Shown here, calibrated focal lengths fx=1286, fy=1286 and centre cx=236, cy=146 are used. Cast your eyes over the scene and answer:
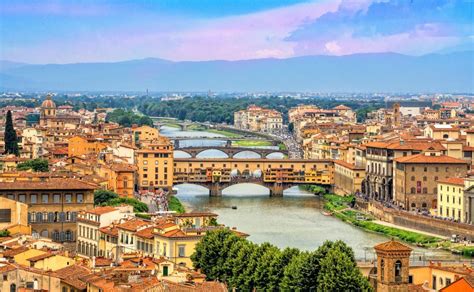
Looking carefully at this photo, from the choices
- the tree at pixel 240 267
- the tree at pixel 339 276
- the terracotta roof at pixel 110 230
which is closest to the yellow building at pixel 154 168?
the terracotta roof at pixel 110 230

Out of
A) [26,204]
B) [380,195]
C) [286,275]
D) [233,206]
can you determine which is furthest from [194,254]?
[380,195]

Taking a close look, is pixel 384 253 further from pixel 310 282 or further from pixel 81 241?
pixel 81 241

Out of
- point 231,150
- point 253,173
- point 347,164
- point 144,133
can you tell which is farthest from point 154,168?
point 231,150

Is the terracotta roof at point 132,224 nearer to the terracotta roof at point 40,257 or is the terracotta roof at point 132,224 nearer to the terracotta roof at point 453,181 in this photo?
the terracotta roof at point 40,257

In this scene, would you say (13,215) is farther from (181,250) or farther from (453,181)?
(453,181)

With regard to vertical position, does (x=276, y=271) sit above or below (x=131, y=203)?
above

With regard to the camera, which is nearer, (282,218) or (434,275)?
(434,275)

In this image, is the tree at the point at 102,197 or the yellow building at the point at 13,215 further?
the tree at the point at 102,197
